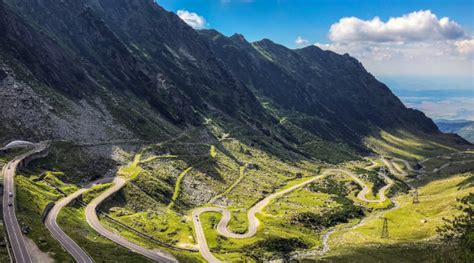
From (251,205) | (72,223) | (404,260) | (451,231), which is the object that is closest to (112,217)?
(72,223)

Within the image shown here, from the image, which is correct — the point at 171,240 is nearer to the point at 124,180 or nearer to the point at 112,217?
the point at 112,217

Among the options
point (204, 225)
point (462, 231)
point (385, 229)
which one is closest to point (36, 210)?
point (204, 225)

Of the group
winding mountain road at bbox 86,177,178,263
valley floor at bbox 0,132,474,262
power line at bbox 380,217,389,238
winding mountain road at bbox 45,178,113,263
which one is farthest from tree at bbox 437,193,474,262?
winding mountain road at bbox 45,178,113,263

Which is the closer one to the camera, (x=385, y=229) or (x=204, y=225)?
(x=204, y=225)

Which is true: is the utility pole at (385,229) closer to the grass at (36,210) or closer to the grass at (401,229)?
the grass at (401,229)

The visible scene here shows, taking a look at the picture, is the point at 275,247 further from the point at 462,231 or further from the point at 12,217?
the point at 12,217

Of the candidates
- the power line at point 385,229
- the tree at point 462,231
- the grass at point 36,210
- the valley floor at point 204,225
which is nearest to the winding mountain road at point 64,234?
the valley floor at point 204,225

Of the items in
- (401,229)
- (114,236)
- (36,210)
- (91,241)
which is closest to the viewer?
(91,241)
